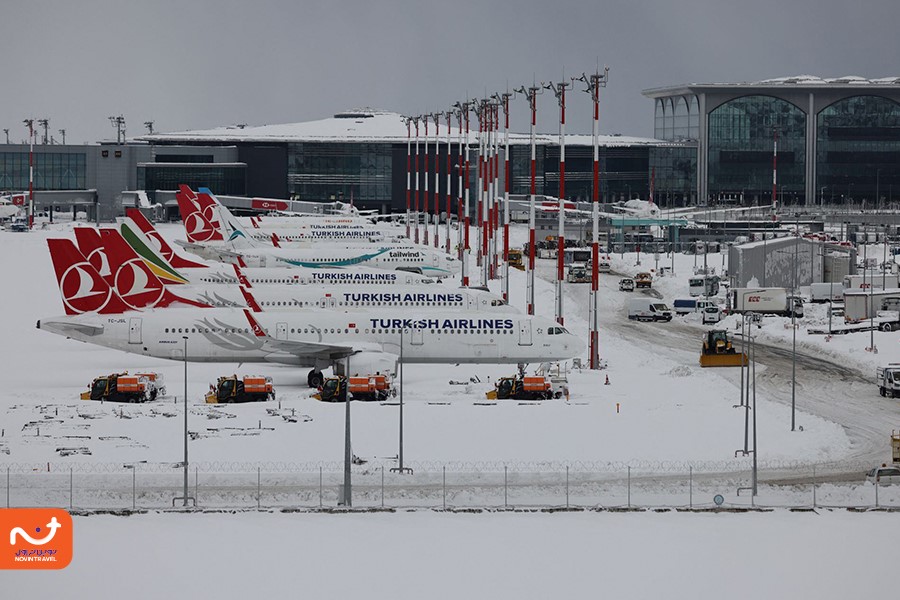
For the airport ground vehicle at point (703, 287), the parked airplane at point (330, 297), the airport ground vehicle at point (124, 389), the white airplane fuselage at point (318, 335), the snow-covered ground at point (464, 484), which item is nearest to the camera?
the snow-covered ground at point (464, 484)

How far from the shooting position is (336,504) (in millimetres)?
50719

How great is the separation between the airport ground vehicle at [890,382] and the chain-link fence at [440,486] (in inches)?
719

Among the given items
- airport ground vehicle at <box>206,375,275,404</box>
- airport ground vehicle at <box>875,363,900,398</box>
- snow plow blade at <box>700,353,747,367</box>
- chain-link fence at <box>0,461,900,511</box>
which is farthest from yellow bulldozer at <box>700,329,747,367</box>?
chain-link fence at <box>0,461,900,511</box>

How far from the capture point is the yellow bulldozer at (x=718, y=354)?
84688 millimetres

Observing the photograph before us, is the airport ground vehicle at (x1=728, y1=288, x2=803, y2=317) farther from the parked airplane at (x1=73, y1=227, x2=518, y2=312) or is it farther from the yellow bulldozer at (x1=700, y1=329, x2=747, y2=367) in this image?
the yellow bulldozer at (x1=700, y1=329, x2=747, y2=367)

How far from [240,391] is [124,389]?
532cm

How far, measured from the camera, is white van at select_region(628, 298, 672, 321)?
11069cm

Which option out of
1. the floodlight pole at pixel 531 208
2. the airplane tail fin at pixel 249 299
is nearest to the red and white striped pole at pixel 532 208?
the floodlight pole at pixel 531 208

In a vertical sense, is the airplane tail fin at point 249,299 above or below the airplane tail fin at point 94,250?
below

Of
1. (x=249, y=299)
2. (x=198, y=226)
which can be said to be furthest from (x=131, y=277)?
(x=198, y=226)

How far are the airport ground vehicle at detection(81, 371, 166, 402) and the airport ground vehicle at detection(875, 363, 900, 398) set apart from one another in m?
35.7

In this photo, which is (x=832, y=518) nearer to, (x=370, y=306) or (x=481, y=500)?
(x=481, y=500)

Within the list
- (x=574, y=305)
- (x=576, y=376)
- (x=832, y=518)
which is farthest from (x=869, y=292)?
(x=832, y=518)

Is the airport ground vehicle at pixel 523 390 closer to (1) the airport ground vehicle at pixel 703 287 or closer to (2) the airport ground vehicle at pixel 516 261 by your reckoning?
(1) the airport ground vehicle at pixel 703 287
